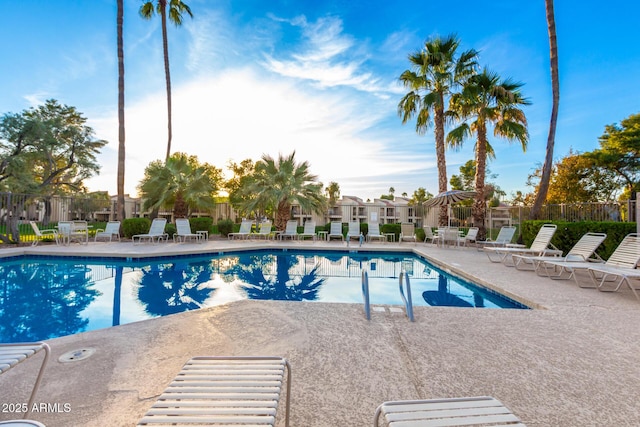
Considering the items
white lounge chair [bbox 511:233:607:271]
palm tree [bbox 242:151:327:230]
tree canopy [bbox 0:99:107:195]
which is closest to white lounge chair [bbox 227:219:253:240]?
palm tree [bbox 242:151:327:230]

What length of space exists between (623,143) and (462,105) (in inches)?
605

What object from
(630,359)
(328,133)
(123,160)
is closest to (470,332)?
(630,359)

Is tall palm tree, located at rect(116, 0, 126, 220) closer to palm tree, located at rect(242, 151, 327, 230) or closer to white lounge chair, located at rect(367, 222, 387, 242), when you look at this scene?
palm tree, located at rect(242, 151, 327, 230)

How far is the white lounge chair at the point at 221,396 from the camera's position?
1145mm

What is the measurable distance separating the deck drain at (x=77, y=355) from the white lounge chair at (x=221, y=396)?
5.61 feet

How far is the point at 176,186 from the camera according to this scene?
47.8ft

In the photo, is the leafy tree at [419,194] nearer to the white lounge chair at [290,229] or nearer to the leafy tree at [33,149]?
the white lounge chair at [290,229]

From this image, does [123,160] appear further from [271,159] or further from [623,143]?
[623,143]

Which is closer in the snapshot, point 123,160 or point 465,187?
point 123,160

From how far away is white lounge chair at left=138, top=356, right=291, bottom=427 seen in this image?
114 centimetres

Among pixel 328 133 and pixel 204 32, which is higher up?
pixel 204 32

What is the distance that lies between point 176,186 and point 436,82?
12.7 meters

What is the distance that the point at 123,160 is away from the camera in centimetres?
1365

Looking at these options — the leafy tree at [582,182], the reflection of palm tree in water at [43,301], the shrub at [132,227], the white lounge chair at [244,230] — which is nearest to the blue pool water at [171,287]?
the reflection of palm tree in water at [43,301]
